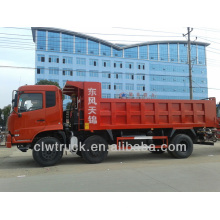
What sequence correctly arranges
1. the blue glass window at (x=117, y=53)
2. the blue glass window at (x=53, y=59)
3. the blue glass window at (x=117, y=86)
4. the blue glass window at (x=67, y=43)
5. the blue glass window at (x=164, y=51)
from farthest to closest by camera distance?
1. the blue glass window at (x=164, y=51)
2. the blue glass window at (x=117, y=53)
3. the blue glass window at (x=117, y=86)
4. the blue glass window at (x=67, y=43)
5. the blue glass window at (x=53, y=59)

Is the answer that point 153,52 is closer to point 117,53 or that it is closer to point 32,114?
point 117,53

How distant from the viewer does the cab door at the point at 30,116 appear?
6.64 meters

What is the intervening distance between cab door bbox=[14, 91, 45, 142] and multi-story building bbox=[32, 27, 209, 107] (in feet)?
124

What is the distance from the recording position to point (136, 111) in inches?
303

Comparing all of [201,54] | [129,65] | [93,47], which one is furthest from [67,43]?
[201,54]

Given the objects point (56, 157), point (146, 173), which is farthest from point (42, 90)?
point (146, 173)

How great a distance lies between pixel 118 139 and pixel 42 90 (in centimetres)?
317

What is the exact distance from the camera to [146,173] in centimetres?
571

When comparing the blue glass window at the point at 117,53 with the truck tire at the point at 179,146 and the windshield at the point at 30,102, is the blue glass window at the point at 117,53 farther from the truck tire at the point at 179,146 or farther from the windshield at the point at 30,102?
the windshield at the point at 30,102

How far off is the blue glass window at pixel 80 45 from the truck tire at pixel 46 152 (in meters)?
46.4

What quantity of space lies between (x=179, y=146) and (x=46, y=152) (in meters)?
4.99

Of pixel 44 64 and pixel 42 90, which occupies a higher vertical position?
pixel 44 64

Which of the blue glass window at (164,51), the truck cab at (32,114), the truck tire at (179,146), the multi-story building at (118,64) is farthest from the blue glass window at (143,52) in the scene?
the truck cab at (32,114)

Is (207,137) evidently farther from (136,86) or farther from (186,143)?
(136,86)
